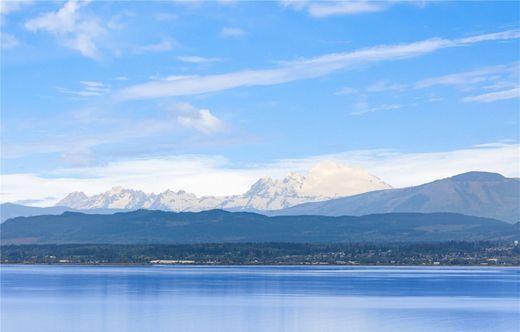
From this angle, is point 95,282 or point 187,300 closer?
point 187,300

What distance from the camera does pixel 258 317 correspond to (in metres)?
90.4

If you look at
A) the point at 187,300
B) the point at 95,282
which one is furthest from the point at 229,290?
the point at 95,282

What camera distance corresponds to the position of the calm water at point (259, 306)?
84000mm

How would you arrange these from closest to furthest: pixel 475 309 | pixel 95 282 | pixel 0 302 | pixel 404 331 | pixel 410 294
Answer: pixel 404 331, pixel 475 309, pixel 0 302, pixel 410 294, pixel 95 282

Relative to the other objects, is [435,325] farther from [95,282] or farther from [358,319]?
[95,282]

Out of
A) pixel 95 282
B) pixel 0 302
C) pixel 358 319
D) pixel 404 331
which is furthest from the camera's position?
pixel 95 282

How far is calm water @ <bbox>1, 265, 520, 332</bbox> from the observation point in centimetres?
8400

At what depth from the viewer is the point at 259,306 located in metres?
103

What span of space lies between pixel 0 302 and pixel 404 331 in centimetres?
4830

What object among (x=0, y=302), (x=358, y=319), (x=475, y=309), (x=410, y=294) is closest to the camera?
(x=358, y=319)

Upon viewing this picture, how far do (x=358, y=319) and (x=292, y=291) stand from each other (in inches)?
1566

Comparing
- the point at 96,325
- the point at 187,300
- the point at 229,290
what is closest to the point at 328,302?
the point at 187,300

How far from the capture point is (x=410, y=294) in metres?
125

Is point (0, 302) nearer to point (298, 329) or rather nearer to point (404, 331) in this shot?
point (298, 329)
